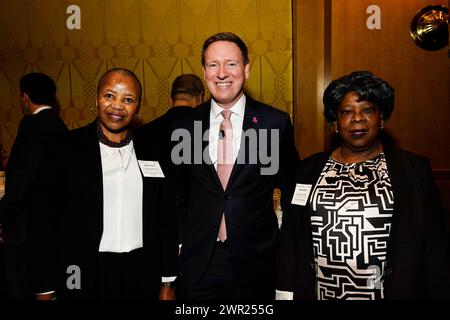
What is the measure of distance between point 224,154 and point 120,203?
552 mm

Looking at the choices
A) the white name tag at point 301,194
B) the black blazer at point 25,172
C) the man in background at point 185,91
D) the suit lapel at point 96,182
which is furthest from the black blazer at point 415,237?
the man in background at point 185,91

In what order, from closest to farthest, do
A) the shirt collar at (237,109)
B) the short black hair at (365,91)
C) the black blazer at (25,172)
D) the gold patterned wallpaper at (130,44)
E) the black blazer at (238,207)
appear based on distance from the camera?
the short black hair at (365,91) → the black blazer at (238,207) → the shirt collar at (237,109) → the black blazer at (25,172) → the gold patterned wallpaper at (130,44)

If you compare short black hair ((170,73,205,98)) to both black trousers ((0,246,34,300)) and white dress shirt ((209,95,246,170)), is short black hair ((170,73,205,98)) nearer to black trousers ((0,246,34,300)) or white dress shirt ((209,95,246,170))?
white dress shirt ((209,95,246,170))

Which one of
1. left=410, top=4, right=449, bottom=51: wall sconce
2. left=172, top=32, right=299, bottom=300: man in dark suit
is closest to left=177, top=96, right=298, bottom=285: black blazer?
left=172, top=32, right=299, bottom=300: man in dark suit

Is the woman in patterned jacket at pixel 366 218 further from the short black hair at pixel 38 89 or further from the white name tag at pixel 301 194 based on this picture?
the short black hair at pixel 38 89

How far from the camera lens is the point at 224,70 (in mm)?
1956

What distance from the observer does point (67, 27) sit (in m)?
4.61

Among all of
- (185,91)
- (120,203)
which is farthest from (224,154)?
(185,91)

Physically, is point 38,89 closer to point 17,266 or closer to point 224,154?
point 17,266

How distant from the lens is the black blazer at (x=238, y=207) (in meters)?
1.93

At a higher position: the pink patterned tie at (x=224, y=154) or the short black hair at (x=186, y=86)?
the short black hair at (x=186, y=86)

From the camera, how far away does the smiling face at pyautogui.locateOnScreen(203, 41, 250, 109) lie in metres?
1.96

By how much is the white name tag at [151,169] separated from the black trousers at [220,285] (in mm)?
444

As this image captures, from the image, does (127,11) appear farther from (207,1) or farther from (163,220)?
(163,220)
